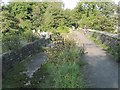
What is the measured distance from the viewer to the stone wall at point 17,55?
10.5 m

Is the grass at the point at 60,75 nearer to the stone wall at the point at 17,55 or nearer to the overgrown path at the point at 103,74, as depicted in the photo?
the overgrown path at the point at 103,74

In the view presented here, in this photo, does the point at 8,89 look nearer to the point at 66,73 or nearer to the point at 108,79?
the point at 66,73

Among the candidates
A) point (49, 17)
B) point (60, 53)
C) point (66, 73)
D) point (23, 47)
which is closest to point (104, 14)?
point (49, 17)

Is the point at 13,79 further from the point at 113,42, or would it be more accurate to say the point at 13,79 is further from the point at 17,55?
the point at 113,42

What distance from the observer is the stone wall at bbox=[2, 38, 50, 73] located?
1046 centimetres

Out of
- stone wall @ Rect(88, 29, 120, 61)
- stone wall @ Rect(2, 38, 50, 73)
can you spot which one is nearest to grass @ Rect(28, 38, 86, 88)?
stone wall @ Rect(2, 38, 50, 73)

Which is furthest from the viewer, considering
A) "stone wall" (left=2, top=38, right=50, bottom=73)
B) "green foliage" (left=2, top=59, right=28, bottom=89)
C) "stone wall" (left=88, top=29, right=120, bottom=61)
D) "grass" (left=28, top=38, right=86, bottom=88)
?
Result: "stone wall" (left=88, top=29, right=120, bottom=61)

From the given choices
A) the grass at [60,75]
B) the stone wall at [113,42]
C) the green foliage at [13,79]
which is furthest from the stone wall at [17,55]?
the stone wall at [113,42]

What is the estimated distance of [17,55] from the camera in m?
12.7

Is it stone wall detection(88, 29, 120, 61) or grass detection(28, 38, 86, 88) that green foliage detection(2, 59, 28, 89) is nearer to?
grass detection(28, 38, 86, 88)

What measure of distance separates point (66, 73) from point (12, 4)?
83.0 feet

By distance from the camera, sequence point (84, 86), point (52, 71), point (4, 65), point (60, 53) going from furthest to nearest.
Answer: point (60, 53) < point (4, 65) < point (52, 71) < point (84, 86)

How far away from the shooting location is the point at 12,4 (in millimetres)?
32375

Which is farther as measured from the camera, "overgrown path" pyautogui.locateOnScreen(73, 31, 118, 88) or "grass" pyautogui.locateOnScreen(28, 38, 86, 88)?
"overgrown path" pyautogui.locateOnScreen(73, 31, 118, 88)
